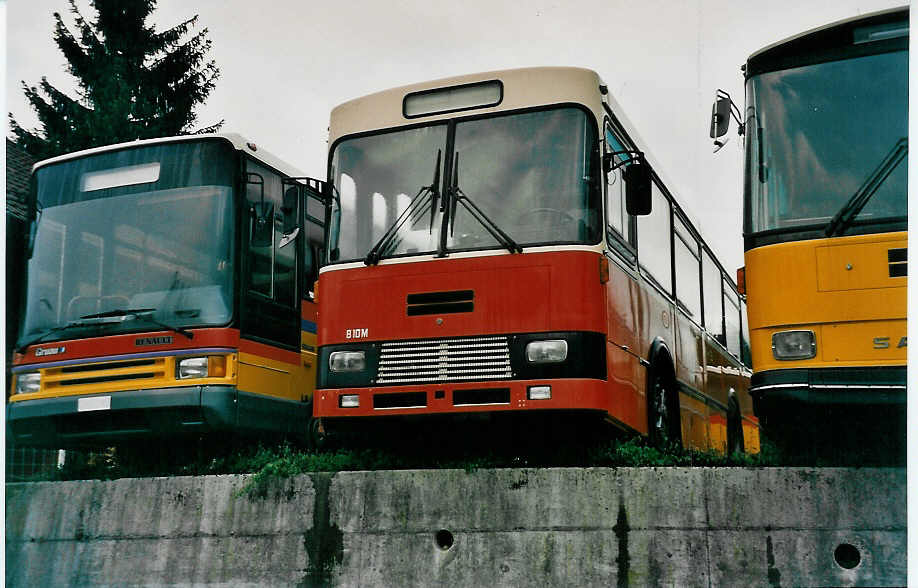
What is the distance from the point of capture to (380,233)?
7.96 meters

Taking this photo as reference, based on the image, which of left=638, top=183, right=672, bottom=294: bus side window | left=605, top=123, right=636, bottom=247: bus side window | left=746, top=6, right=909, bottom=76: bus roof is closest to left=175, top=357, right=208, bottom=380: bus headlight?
left=605, top=123, right=636, bottom=247: bus side window

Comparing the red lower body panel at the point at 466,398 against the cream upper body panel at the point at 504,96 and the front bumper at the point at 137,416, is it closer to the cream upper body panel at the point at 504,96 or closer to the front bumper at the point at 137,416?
the front bumper at the point at 137,416

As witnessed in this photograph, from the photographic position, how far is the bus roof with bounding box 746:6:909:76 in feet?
23.8

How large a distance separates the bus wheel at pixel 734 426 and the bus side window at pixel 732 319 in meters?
0.48

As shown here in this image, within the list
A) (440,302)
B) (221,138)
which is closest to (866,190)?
(440,302)

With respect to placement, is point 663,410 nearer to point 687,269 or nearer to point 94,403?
point 687,269

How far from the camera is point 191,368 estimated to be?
28.0ft

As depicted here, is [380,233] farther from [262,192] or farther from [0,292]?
[0,292]

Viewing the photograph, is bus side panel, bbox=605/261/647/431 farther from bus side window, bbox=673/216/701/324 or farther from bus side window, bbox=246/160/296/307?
bus side window, bbox=246/160/296/307

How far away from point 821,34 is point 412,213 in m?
2.72

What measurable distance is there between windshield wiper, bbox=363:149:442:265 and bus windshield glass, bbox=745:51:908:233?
6.33 feet

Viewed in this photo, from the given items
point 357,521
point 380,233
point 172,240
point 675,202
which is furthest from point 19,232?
point 675,202

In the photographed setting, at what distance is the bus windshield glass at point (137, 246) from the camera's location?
870 centimetres

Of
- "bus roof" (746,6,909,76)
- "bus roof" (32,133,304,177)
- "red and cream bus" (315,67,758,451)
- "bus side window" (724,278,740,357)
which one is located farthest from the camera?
"bus side window" (724,278,740,357)
